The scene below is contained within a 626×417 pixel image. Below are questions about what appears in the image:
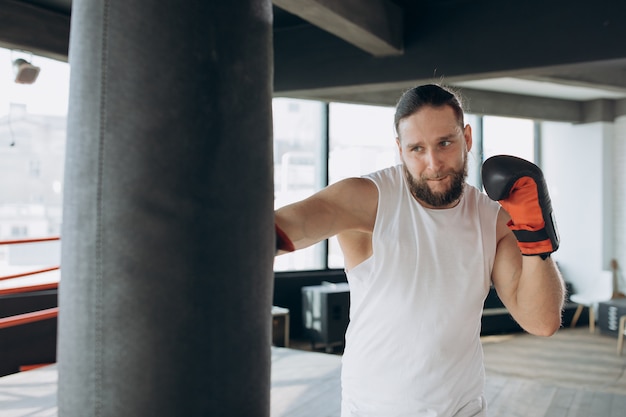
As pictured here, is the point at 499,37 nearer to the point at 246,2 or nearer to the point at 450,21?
the point at 450,21

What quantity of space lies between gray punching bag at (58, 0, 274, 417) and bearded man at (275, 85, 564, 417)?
548 mm

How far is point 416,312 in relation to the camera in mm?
1286

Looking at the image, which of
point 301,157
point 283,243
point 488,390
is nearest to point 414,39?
point 488,390

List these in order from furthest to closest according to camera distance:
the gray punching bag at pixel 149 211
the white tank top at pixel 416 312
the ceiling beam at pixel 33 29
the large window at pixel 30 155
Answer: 1. the large window at pixel 30 155
2. the ceiling beam at pixel 33 29
3. the white tank top at pixel 416 312
4. the gray punching bag at pixel 149 211

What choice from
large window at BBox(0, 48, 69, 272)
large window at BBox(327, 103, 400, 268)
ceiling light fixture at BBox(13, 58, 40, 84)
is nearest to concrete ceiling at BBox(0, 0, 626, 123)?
ceiling light fixture at BBox(13, 58, 40, 84)

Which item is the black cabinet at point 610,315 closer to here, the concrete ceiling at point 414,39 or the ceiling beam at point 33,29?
the concrete ceiling at point 414,39

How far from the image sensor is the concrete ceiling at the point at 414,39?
3262 millimetres

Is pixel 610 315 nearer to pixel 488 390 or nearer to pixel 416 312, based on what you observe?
pixel 488 390

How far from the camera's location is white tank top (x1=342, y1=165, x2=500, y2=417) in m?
1.28

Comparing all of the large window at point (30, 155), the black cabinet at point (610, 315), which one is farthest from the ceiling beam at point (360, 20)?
the black cabinet at point (610, 315)

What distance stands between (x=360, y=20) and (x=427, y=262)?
241 cm

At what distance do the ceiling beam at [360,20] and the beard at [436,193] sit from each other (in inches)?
73.7

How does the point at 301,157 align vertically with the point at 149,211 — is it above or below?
above

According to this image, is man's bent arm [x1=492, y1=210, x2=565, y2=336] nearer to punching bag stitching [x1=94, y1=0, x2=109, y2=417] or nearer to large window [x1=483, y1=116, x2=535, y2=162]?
punching bag stitching [x1=94, y1=0, x2=109, y2=417]
